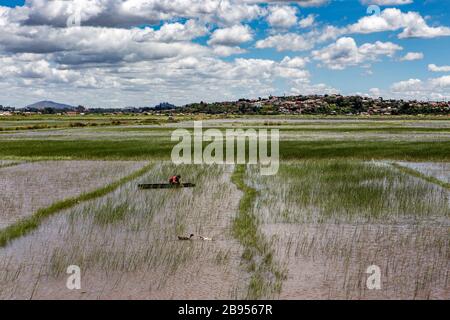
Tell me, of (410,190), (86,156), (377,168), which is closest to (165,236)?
(410,190)

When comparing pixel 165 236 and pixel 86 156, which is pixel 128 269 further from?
pixel 86 156

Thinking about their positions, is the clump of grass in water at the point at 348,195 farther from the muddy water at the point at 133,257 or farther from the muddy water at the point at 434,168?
the muddy water at the point at 133,257

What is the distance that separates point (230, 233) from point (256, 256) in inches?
63.2

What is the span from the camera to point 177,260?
812 centimetres

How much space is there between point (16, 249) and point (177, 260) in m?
2.68

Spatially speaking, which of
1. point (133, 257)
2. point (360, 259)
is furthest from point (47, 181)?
point (360, 259)

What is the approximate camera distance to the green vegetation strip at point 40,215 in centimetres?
966

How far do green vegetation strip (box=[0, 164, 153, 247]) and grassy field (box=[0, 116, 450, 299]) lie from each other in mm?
28

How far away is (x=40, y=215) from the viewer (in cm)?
1141

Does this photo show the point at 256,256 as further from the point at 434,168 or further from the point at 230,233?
the point at 434,168

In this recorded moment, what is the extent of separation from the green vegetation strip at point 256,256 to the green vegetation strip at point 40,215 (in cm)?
378

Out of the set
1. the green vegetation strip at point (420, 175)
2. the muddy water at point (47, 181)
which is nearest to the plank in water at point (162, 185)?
the muddy water at point (47, 181)
